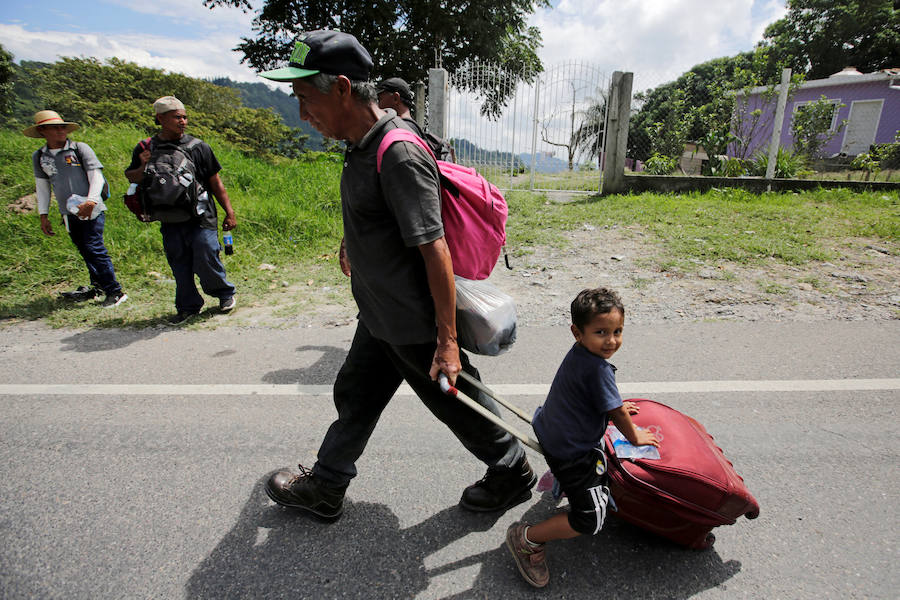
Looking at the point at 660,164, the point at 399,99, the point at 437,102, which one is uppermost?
the point at 437,102

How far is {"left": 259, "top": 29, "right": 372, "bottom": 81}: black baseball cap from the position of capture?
1.62 m

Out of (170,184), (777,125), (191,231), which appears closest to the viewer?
(170,184)

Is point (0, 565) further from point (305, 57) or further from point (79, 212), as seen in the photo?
point (79, 212)

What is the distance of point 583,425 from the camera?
5.65ft

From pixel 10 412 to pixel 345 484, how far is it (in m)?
2.33

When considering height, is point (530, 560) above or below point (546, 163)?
below

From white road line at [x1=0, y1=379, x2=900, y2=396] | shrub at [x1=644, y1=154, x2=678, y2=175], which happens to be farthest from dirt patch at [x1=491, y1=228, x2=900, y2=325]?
shrub at [x1=644, y1=154, x2=678, y2=175]

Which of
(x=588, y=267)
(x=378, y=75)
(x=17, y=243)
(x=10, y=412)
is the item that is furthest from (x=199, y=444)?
(x=378, y=75)

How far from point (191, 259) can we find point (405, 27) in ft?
58.6

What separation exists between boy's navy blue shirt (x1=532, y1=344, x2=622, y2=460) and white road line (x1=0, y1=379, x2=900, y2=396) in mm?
1364

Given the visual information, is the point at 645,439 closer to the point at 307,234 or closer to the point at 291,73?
the point at 291,73

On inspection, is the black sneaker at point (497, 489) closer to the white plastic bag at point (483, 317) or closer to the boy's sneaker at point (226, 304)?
the white plastic bag at point (483, 317)

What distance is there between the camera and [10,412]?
119 inches

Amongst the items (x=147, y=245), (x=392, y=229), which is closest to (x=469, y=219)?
(x=392, y=229)
